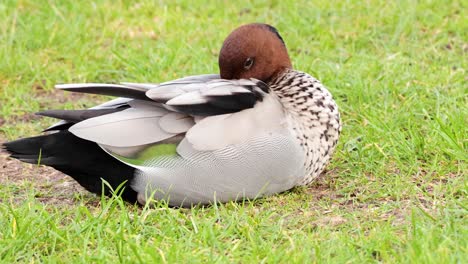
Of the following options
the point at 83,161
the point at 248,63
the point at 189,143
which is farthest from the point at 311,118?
the point at 83,161

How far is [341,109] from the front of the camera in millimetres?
5137

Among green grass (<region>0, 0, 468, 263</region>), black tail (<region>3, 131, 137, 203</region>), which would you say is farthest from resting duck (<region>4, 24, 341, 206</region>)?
green grass (<region>0, 0, 468, 263</region>)

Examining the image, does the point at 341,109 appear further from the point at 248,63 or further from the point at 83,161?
the point at 83,161

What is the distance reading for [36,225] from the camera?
140 inches

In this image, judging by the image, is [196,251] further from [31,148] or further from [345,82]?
[345,82]

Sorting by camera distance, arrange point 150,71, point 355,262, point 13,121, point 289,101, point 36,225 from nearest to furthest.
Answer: point 355,262 < point 36,225 < point 289,101 < point 13,121 < point 150,71

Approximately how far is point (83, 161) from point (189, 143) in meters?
0.49

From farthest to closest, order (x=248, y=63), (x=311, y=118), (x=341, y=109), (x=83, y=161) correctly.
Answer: (x=341, y=109)
(x=248, y=63)
(x=311, y=118)
(x=83, y=161)

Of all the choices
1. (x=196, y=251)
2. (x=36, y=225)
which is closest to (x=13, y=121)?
(x=36, y=225)

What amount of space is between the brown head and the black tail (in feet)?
2.35

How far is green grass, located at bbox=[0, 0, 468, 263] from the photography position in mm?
3385

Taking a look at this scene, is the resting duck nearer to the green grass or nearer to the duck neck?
the duck neck

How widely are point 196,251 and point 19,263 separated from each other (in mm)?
668

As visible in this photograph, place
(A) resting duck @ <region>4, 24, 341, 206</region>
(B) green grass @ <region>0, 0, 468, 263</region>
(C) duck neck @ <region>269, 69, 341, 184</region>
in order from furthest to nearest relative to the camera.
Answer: (C) duck neck @ <region>269, 69, 341, 184</region> → (A) resting duck @ <region>4, 24, 341, 206</region> → (B) green grass @ <region>0, 0, 468, 263</region>
